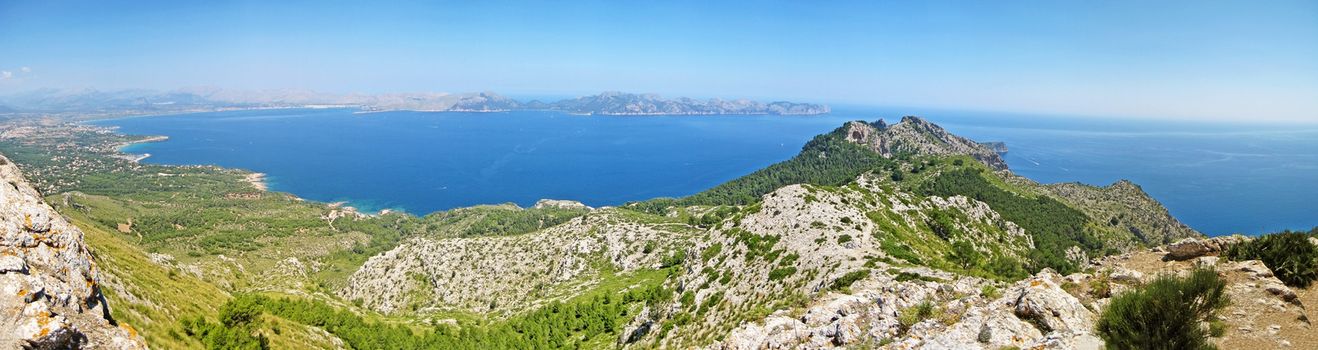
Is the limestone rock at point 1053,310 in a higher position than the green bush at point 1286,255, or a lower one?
lower

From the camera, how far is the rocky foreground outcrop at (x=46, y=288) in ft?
49.0

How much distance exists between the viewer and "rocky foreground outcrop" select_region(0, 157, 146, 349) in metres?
14.9

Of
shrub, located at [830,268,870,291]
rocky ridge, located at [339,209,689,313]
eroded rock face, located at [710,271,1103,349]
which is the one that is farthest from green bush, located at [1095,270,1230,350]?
rocky ridge, located at [339,209,689,313]

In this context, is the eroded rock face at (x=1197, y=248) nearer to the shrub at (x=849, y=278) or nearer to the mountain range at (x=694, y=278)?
the mountain range at (x=694, y=278)

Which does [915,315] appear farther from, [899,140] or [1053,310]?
[899,140]

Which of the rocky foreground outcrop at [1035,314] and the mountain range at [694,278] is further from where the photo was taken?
the mountain range at [694,278]

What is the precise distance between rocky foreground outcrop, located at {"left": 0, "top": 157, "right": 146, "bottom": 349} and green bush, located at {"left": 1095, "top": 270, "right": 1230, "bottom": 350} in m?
29.0

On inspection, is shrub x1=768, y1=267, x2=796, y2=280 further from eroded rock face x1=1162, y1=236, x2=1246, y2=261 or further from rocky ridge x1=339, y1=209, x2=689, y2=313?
rocky ridge x1=339, y1=209, x2=689, y2=313

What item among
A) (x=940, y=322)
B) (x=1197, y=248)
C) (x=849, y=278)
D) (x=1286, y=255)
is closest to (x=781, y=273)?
(x=849, y=278)

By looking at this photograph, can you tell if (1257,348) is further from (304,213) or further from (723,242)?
(304,213)

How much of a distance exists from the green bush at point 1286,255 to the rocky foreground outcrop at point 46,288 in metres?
39.0

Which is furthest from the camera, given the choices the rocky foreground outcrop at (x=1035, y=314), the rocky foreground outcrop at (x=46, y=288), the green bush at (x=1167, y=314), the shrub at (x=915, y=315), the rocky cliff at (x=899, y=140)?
the rocky cliff at (x=899, y=140)

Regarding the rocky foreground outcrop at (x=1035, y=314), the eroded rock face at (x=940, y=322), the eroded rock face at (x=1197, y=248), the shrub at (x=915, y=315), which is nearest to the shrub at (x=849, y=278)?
the eroded rock face at (x=940, y=322)

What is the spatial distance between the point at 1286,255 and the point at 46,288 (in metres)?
40.9
